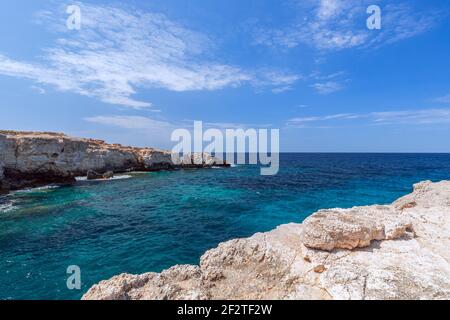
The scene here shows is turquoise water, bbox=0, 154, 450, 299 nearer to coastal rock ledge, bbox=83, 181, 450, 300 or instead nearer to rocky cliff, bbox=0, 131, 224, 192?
rocky cliff, bbox=0, 131, 224, 192

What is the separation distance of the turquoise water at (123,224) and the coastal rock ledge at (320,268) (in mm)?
7001

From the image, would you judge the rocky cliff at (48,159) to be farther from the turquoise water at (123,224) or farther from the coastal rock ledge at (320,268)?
the coastal rock ledge at (320,268)

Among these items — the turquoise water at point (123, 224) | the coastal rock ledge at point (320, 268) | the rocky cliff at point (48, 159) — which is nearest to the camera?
the coastal rock ledge at point (320, 268)

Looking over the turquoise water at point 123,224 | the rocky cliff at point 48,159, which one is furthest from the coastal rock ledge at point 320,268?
the rocky cliff at point 48,159

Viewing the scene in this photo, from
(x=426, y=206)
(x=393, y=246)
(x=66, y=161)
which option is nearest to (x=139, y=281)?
(x=393, y=246)

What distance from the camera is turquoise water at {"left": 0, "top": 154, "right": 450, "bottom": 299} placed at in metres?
11.8

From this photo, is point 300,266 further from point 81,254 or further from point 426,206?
point 81,254

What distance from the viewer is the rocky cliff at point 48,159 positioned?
35.3 m

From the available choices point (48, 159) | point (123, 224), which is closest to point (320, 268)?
point (123, 224)

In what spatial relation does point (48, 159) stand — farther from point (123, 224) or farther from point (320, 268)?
point (320, 268)

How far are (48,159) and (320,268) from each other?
48018mm

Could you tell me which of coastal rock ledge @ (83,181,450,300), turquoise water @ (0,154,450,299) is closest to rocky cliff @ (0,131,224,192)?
turquoise water @ (0,154,450,299)

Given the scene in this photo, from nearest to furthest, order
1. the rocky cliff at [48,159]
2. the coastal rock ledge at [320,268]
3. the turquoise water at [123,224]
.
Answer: the coastal rock ledge at [320,268]
the turquoise water at [123,224]
the rocky cliff at [48,159]

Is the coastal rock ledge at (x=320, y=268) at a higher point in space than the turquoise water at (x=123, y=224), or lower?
higher
